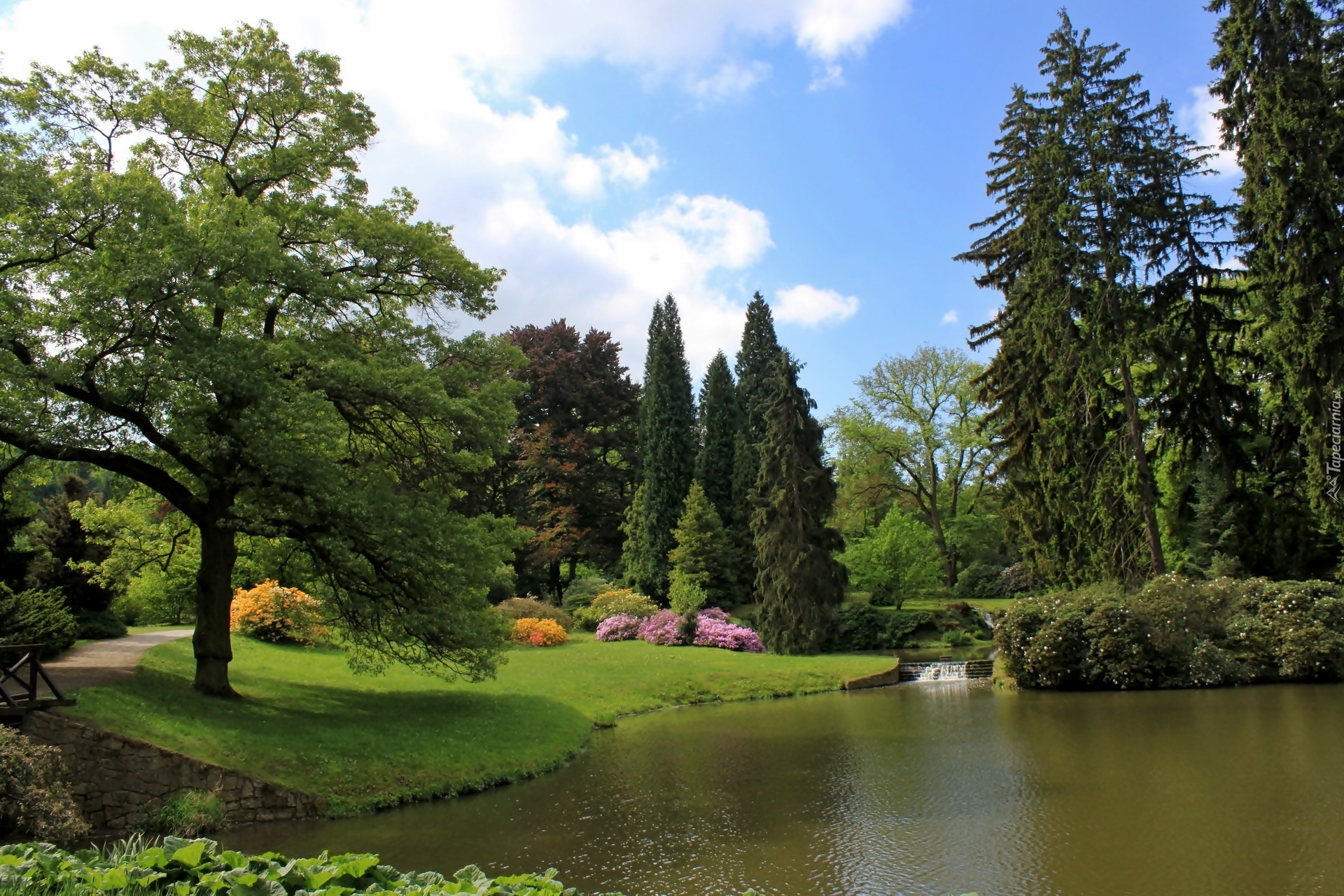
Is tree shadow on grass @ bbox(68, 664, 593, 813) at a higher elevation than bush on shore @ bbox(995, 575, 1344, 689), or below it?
below

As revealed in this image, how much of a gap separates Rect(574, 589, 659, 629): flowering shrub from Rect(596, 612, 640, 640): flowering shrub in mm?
617

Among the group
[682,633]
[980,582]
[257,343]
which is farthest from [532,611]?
[980,582]

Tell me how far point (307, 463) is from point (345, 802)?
4.97m

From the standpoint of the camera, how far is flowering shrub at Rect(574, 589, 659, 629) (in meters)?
33.6

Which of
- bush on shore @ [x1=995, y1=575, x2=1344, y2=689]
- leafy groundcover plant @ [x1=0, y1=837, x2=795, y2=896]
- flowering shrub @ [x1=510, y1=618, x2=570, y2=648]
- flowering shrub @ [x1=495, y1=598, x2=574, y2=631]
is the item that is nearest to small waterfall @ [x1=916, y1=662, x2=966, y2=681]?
bush on shore @ [x1=995, y1=575, x2=1344, y2=689]

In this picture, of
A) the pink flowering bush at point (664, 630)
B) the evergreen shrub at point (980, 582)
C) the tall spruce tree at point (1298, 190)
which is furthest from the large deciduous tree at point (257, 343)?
the evergreen shrub at point (980, 582)

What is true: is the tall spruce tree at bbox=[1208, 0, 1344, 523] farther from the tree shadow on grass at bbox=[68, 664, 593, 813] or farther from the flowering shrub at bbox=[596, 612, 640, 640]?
the flowering shrub at bbox=[596, 612, 640, 640]

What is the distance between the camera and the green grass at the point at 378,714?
11359 millimetres

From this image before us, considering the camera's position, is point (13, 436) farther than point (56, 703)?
Yes

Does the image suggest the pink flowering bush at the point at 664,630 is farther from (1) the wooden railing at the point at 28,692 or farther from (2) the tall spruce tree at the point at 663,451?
(1) the wooden railing at the point at 28,692

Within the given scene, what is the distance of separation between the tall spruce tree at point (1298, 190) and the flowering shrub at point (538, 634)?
23.1 metres

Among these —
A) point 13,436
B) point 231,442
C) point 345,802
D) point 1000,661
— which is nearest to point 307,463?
point 231,442

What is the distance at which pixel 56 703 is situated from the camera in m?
10.7

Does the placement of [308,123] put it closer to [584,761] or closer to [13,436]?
[13,436]
